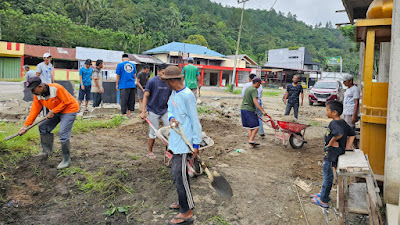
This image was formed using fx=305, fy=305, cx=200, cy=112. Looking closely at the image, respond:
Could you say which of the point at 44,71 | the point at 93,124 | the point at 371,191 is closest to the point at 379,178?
the point at 371,191

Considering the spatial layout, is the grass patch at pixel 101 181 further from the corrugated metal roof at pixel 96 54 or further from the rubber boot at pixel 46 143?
the corrugated metal roof at pixel 96 54

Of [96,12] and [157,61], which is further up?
[96,12]

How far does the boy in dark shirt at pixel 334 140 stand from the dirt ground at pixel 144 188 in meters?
0.39

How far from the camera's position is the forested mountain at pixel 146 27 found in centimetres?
3775

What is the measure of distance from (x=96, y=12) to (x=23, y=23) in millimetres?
22469

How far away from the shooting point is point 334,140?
3.75 m

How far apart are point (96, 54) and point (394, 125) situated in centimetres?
3654

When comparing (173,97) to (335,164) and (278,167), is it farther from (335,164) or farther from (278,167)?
(278,167)

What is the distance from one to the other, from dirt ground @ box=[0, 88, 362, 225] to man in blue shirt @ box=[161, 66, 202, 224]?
30 cm

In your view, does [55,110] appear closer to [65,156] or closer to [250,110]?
[65,156]

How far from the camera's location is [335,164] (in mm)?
3863

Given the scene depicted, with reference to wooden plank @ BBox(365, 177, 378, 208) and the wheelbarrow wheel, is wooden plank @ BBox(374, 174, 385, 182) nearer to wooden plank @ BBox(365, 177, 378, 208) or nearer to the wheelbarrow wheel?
wooden plank @ BBox(365, 177, 378, 208)

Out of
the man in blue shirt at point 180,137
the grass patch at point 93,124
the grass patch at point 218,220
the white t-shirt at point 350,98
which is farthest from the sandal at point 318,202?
the grass patch at point 93,124

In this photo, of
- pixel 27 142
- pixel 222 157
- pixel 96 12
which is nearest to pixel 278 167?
Result: pixel 222 157
